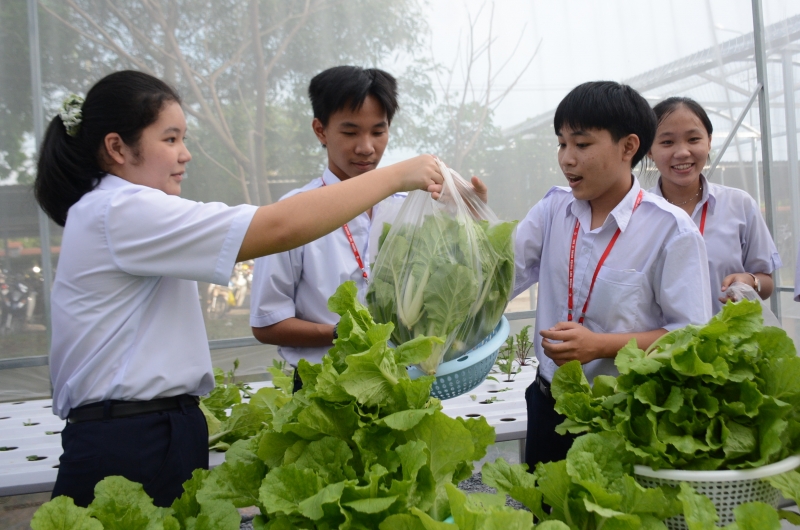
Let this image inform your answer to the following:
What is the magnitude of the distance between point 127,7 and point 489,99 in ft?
6.72

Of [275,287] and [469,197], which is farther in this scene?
[275,287]

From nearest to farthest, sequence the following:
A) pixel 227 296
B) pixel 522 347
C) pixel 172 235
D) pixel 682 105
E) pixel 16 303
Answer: pixel 172 235, pixel 682 105, pixel 16 303, pixel 522 347, pixel 227 296

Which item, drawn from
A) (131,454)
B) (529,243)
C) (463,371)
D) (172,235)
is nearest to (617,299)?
(529,243)

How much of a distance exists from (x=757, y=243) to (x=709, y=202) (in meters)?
0.22

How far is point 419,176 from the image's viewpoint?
131 cm

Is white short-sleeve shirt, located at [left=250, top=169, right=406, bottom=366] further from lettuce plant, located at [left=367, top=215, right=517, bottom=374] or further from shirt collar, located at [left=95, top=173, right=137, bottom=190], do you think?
shirt collar, located at [left=95, top=173, right=137, bottom=190]

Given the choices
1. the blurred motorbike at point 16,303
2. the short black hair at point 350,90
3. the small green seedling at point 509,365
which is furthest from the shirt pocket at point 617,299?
the blurred motorbike at point 16,303

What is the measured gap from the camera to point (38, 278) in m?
3.11

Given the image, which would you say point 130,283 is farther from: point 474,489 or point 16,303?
point 16,303

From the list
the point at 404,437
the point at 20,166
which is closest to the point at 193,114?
the point at 20,166

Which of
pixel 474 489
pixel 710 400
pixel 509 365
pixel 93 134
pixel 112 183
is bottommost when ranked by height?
pixel 474 489

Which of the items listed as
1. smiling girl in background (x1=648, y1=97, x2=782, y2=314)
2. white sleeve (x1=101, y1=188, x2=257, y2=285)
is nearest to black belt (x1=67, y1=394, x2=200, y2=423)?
white sleeve (x1=101, y1=188, x2=257, y2=285)

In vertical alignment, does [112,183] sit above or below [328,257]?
above

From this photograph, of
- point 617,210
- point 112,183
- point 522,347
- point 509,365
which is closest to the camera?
point 112,183
